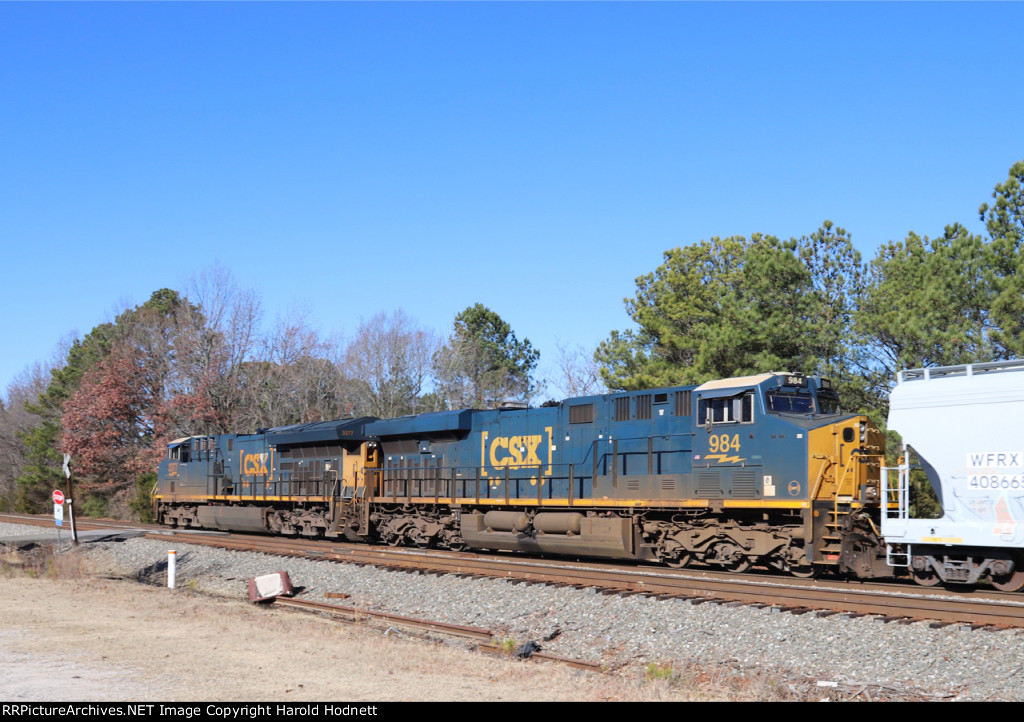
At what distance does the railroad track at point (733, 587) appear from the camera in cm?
1132

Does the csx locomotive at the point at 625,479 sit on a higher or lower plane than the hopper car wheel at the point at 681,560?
higher

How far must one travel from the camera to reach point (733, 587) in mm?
14109

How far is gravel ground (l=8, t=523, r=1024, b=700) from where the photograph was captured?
9.34 m

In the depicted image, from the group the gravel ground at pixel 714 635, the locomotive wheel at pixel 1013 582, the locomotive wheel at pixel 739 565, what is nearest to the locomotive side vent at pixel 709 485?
the locomotive wheel at pixel 739 565

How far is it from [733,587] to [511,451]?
7.89m

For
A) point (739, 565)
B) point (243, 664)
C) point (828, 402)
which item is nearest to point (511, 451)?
point (739, 565)

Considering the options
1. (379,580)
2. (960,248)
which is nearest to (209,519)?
(379,580)

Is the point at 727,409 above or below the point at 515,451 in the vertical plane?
above

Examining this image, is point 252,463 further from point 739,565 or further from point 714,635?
point 714,635

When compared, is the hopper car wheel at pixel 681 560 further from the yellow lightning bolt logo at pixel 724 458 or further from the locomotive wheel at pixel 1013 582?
the locomotive wheel at pixel 1013 582

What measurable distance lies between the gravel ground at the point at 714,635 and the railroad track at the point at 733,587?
0.40 metres

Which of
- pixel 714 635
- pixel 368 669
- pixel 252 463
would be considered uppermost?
pixel 252 463

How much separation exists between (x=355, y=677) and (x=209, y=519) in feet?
77.7
